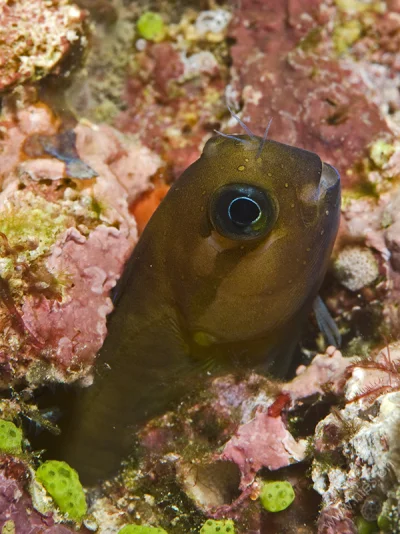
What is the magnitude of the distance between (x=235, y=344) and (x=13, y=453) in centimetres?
154

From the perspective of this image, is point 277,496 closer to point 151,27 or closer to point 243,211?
point 243,211

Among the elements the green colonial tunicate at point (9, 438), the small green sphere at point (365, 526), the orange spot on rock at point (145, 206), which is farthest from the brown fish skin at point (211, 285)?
the small green sphere at point (365, 526)

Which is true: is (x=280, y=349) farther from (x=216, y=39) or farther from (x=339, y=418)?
(x=216, y=39)

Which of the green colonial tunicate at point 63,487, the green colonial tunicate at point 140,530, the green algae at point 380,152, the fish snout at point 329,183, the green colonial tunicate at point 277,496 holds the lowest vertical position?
the green colonial tunicate at point 140,530

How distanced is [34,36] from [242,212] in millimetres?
2076

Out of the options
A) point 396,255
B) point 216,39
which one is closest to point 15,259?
point 396,255

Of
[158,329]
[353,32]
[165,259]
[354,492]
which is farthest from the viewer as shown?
[353,32]

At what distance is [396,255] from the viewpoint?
11.8ft

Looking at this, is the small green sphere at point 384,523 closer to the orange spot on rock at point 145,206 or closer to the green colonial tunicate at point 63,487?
the green colonial tunicate at point 63,487

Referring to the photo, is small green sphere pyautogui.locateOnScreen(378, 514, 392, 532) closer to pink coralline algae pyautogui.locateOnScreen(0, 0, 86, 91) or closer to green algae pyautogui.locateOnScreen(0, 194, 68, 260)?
green algae pyautogui.locateOnScreen(0, 194, 68, 260)

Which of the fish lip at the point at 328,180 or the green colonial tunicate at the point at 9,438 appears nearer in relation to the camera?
the green colonial tunicate at the point at 9,438

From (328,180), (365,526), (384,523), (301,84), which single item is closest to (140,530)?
(365,526)

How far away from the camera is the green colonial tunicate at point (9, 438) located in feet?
9.54

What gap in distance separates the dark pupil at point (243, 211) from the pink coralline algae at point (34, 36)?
A: 190 centimetres
